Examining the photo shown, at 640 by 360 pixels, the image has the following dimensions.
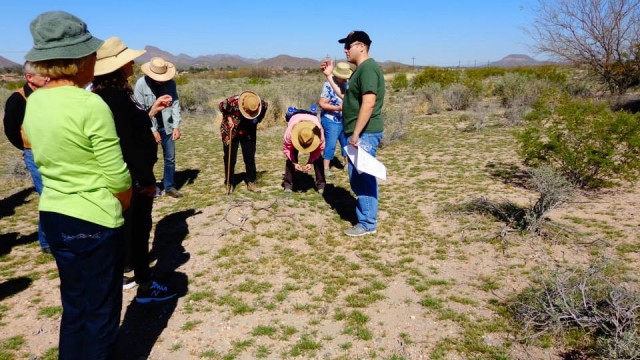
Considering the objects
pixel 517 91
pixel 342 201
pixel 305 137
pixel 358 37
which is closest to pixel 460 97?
pixel 517 91

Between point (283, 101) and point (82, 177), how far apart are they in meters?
13.0

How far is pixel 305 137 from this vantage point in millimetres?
5602

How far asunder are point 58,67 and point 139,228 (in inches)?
67.2

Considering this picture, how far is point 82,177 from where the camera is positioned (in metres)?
2.06

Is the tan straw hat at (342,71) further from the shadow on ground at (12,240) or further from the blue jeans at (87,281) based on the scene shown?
the shadow on ground at (12,240)

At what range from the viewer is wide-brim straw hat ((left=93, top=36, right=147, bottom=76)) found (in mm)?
2898

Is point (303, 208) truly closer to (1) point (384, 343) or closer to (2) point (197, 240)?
(2) point (197, 240)

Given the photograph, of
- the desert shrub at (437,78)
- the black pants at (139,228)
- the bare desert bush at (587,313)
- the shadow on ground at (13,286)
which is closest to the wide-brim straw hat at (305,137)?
the black pants at (139,228)

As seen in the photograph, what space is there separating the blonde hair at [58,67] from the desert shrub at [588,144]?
19.2 feet

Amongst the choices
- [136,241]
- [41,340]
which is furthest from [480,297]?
[41,340]

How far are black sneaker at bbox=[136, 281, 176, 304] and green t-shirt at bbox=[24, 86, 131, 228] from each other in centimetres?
164

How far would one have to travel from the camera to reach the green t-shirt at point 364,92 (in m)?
4.24

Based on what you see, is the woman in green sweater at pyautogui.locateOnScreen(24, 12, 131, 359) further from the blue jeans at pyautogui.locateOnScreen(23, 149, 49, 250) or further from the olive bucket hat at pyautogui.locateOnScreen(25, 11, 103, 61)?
the blue jeans at pyautogui.locateOnScreen(23, 149, 49, 250)

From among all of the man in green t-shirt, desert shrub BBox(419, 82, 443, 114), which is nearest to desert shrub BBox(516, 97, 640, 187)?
the man in green t-shirt
